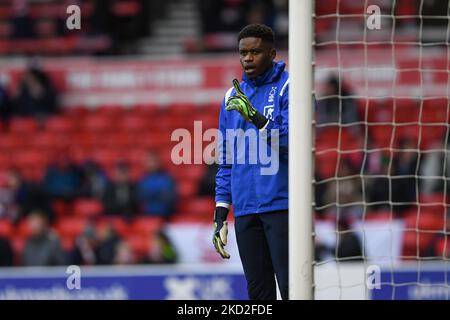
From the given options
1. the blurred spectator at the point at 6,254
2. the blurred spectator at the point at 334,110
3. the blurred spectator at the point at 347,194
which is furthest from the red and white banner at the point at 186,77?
the blurred spectator at the point at 6,254

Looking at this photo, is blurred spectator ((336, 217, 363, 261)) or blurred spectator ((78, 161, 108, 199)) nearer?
blurred spectator ((336, 217, 363, 261))

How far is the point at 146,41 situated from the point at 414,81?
3597 millimetres

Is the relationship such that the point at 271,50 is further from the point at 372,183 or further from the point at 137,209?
the point at 137,209

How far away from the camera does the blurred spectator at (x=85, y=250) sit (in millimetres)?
9789

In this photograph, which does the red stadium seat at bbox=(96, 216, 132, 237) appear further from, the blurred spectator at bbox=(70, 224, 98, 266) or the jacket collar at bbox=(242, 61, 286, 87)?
the jacket collar at bbox=(242, 61, 286, 87)

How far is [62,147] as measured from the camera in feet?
38.8

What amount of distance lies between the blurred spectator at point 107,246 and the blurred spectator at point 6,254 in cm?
85

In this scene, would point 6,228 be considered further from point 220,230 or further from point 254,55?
point 254,55

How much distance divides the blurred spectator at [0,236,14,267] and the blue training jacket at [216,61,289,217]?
5434mm

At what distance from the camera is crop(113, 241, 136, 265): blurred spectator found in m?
9.79

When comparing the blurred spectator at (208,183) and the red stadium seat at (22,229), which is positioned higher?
the blurred spectator at (208,183)

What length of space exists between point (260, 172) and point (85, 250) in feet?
17.7

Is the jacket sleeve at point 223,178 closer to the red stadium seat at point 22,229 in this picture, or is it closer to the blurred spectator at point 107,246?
the blurred spectator at point 107,246

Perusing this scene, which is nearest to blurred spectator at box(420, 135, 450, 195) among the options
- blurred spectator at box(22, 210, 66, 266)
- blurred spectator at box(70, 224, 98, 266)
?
blurred spectator at box(70, 224, 98, 266)
